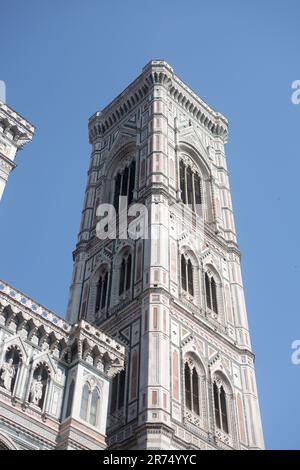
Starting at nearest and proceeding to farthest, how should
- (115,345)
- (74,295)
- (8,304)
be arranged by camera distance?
(8,304) → (115,345) → (74,295)

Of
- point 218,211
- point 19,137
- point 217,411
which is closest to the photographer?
point 19,137

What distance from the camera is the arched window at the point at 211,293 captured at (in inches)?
1128

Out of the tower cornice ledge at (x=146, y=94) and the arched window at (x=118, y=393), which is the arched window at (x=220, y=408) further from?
the tower cornice ledge at (x=146, y=94)

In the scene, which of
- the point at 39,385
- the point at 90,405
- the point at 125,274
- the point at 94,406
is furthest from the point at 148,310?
the point at 39,385

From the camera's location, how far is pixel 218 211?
3453 centimetres

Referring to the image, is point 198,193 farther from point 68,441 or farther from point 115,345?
point 68,441

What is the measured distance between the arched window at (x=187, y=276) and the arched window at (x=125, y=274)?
2.27 meters

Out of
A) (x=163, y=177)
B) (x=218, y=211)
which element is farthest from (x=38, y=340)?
(x=218, y=211)

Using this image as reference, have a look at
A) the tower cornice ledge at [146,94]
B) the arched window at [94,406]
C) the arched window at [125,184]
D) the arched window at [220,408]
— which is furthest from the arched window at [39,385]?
the tower cornice ledge at [146,94]

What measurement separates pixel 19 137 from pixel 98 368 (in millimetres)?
8471

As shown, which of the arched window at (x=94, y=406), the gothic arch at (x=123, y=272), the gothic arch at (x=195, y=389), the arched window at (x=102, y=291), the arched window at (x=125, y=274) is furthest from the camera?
the arched window at (x=102, y=291)

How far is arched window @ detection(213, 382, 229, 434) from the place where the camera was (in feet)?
78.5

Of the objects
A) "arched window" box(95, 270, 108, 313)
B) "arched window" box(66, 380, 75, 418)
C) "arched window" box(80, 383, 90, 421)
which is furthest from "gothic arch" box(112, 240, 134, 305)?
"arched window" box(66, 380, 75, 418)

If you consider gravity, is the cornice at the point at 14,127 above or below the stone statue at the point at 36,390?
above
